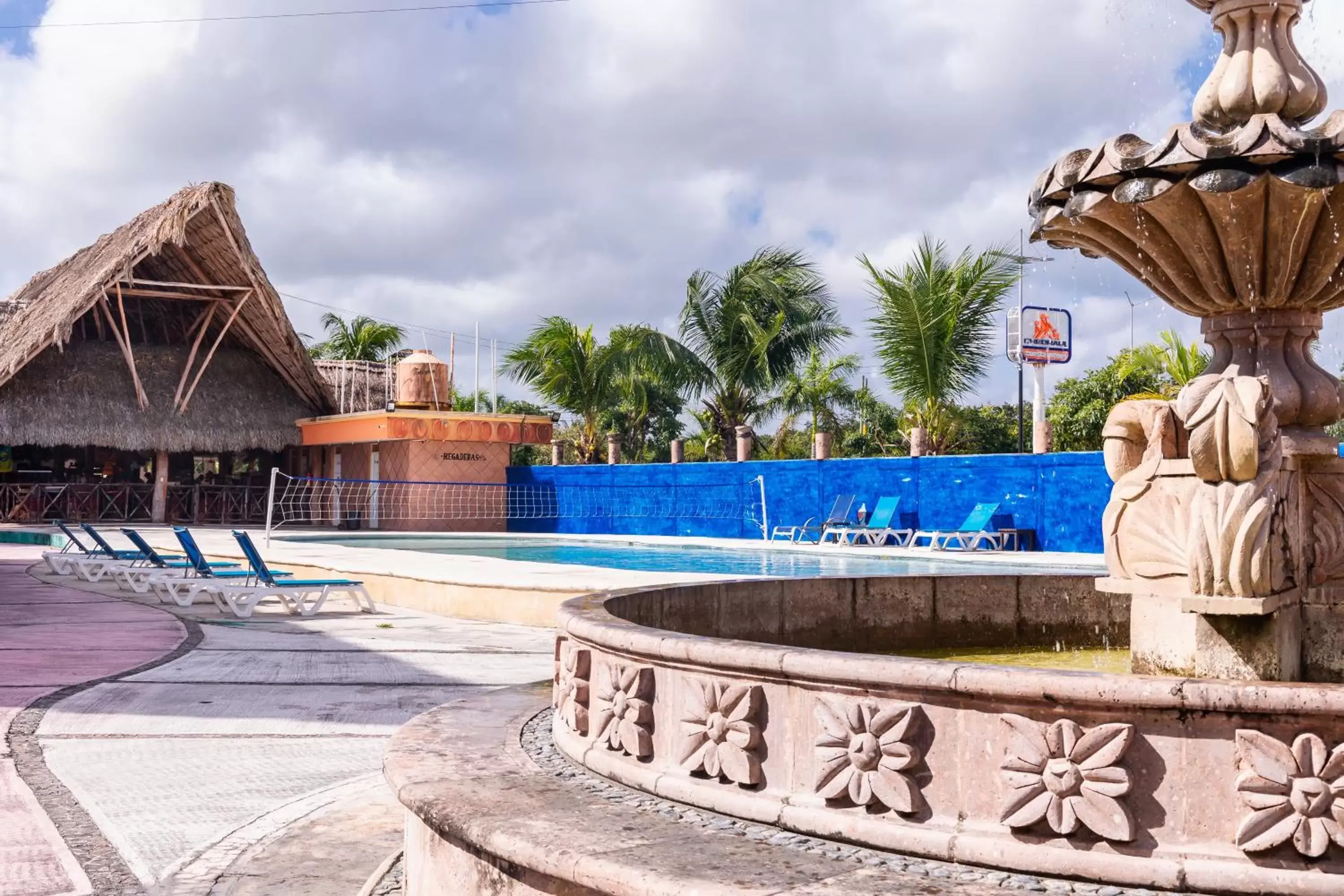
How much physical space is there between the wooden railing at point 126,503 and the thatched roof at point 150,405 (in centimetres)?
136

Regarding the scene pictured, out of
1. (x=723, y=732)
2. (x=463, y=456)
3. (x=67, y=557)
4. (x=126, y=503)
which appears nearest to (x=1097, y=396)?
(x=463, y=456)

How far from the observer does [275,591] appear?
12.8 meters

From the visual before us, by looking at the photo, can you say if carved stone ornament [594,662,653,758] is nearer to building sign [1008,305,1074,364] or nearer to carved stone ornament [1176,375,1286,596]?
carved stone ornament [1176,375,1286,596]

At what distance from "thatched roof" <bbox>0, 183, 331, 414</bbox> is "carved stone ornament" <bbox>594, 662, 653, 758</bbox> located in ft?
82.8

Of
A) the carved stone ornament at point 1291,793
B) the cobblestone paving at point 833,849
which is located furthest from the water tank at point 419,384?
the carved stone ornament at point 1291,793

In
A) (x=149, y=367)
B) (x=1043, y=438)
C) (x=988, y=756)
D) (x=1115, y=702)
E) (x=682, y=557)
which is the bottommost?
(x=682, y=557)

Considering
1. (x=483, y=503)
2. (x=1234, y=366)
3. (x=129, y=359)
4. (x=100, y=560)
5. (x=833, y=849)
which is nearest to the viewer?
(x=833, y=849)

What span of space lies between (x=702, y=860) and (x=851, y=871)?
37 cm

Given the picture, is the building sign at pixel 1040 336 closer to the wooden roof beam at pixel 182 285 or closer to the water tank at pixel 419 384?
the water tank at pixel 419 384

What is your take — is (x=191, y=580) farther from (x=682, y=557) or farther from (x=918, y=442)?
(x=918, y=442)

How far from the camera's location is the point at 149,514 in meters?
31.0

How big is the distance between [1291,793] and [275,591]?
11275 millimetres

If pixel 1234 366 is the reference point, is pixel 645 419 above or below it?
above

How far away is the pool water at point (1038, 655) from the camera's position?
20.3 feet
